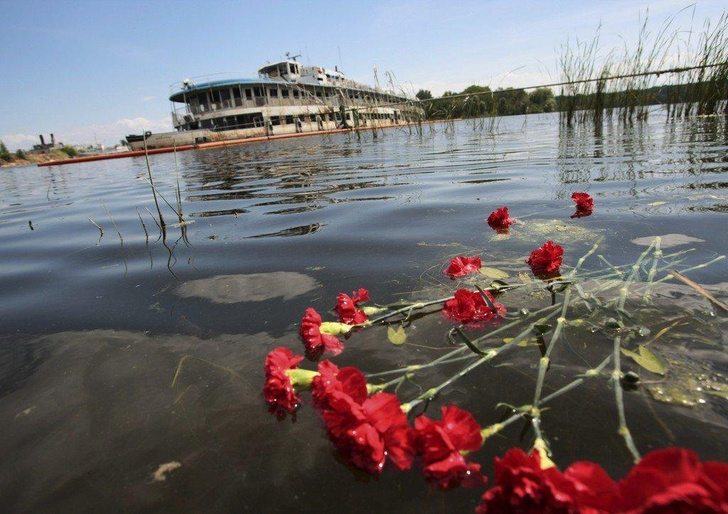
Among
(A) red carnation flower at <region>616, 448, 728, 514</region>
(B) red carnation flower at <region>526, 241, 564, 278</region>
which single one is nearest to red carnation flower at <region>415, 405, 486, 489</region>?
(A) red carnation flower at <region>616, 448, 728, 514</region>

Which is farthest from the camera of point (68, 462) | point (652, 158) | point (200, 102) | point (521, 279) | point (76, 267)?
point (200, 102)

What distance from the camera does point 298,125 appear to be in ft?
106

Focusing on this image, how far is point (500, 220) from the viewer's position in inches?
84.0

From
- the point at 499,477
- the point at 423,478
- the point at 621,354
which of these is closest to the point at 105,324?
the point at 423,478

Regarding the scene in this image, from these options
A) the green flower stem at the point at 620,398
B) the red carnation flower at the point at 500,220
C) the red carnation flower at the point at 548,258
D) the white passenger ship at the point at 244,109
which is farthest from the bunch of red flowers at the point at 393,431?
the white passenger ship at the point at 244,109

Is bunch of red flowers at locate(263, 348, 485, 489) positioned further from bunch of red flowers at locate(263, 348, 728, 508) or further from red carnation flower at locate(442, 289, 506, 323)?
red carnation flower at locate(442, 289, 506, 323)

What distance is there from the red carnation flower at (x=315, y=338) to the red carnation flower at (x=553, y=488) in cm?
64

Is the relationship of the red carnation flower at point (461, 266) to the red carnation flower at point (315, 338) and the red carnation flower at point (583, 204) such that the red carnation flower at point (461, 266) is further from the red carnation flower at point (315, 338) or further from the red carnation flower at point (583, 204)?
the red carnation flower at point (583, 204)

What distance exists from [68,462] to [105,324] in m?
0.80

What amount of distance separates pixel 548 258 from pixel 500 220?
0.74m

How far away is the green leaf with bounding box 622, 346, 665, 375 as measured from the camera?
0.91 meters

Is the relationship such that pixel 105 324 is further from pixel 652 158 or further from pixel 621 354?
pixel 652 158

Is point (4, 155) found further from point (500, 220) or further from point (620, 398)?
point (620, 398)

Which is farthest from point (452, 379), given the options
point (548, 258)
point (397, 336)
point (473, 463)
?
point (548, 258)
